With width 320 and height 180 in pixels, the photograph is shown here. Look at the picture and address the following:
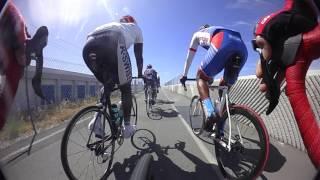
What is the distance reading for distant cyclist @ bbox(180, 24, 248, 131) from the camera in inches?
57.0

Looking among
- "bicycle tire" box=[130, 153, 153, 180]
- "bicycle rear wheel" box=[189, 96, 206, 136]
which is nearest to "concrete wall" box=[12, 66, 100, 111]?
"bicycle tire" box=[130, 153, 153, 180]

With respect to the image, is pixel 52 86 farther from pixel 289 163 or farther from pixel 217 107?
pixel 217 107

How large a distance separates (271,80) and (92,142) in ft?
3.74

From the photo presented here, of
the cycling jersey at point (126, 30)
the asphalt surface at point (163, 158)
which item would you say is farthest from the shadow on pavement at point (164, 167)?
the cycling jersey at point (126, 30)

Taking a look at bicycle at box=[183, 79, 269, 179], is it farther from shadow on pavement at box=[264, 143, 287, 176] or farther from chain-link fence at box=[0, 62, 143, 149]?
chain-link fence at box=[0, 62, 143, 149]

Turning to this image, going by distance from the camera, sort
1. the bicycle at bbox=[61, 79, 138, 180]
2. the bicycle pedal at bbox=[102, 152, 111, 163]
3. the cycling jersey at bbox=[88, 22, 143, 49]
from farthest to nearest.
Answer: the bicycle pedal at bbox=[102, 152, 111, 163] → the bicycle at bbox=[61, 79, 138, 180] → the cycling jersey at bbox=[88, 22, 143, 49]

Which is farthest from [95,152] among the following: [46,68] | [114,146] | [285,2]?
[285,2]

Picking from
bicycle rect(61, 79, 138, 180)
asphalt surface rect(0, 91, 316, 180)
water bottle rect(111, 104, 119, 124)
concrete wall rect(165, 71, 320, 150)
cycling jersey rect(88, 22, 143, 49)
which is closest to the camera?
concrete wall rect(165, 71, 320, 150)

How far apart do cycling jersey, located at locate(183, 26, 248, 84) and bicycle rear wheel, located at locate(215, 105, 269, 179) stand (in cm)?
18

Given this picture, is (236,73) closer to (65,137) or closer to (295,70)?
(295,70)

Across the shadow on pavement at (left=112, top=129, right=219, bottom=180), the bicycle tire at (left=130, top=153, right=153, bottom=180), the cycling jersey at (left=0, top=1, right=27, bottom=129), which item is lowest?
the shadow on pavement at (left=112, top=129, right=219, bottom=180)

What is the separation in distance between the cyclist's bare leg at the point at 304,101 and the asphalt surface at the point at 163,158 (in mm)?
101

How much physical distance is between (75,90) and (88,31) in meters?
0.21

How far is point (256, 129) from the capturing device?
1.66 m
